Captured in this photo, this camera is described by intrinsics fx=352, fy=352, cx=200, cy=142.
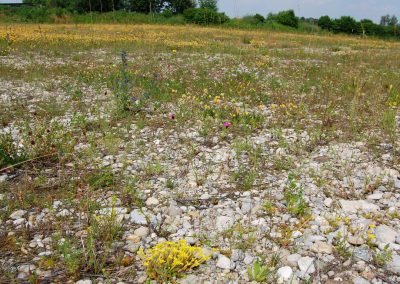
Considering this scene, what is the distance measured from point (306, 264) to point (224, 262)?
872 mm

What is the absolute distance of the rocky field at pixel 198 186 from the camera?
3.74 metres

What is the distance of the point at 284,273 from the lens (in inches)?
143

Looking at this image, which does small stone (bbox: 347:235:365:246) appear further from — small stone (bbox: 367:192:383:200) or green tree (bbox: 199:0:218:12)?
green tree (bbox: 199:0:218:12)

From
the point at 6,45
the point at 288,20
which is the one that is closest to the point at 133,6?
the point at 288,20

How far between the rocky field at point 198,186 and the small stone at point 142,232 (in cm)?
1

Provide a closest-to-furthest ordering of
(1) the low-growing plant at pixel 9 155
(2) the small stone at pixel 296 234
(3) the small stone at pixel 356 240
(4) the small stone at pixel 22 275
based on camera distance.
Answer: (4) the small stone at pixel 22 275 < (3) the small stone at pixel 356 240 < (2) the small stone at pixel 296 234 < (1) the low-growing plant at pixel 9 155

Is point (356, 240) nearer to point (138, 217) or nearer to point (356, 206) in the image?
point (356, 206)

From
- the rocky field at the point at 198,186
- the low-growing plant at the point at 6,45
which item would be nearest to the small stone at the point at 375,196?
the rocky field at the point at 198,186

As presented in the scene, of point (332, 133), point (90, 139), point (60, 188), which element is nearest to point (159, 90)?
point (90, 139)

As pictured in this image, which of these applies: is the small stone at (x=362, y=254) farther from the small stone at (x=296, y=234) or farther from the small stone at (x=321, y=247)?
the small stone at (x=296, y=234)

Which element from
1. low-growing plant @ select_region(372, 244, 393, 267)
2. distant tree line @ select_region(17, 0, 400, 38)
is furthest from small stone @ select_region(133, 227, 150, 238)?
distant tree line @ select_region(17, 0, 400, 38)

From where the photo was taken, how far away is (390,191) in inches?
207

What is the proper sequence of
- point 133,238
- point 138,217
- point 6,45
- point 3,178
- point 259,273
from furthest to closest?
point 6,45, point 3,178, point 138,217, point 133,238, point 259,273

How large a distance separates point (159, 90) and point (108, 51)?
9.86m
